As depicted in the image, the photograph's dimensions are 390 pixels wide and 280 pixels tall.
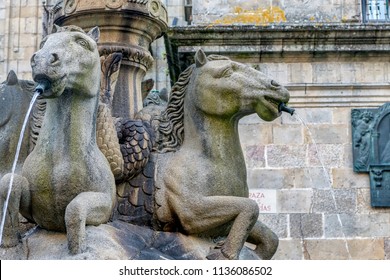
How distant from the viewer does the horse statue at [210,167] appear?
6926mm

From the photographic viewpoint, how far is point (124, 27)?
26.6 ft

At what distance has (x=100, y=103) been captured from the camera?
733 cm

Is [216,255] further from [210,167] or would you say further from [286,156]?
[286,156]

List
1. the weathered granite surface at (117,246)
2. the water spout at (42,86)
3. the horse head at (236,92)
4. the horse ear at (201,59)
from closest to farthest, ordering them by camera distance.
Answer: the water spout at (42,86)
the weathered granite surface at (117,246)
the horse head at (236,92)
the horse ear at (201,59)

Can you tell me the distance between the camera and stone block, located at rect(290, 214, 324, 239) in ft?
41.0

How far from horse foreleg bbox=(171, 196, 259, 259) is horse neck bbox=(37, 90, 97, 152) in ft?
2.63

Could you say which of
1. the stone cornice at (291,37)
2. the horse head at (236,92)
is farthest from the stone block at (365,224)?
the horse head at (236,92)

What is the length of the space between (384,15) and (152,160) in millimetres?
7453

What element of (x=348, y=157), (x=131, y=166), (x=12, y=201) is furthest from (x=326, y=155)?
(x=12, y=201)

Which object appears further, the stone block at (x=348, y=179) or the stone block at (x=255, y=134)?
the stone block at (x=255, y=134)

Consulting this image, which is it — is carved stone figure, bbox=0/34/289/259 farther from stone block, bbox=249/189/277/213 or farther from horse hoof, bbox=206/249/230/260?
stone block, bbox=249/189/277/213

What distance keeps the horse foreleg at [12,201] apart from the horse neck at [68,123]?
28 centimetres

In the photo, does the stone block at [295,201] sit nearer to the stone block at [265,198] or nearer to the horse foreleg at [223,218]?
the stone block at [265,198]

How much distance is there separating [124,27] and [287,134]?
5080mm
